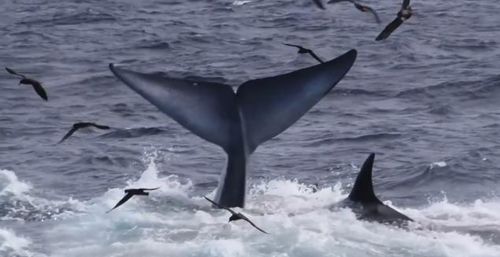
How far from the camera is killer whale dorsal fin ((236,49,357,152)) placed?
1504 centimetres

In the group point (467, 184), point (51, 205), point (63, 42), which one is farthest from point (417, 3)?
point (51, 205)

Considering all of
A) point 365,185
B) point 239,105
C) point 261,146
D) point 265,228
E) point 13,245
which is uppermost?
point 239,105

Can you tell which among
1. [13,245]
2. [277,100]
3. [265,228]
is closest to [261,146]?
[277,100]

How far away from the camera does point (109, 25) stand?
3516 cm

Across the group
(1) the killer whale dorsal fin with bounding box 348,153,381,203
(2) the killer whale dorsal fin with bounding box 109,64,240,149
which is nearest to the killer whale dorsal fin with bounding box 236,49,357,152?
(2) the killer whale dorsal fin with bounding box 109,64,240,149

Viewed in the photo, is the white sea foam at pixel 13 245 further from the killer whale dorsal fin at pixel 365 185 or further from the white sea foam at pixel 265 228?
the killer whale dorsal fin at pixel 365 185

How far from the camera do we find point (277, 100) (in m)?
15.2

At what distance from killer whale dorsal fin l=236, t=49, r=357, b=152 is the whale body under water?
971mm

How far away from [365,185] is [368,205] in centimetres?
26

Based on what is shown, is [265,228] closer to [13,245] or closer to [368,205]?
[368,205]

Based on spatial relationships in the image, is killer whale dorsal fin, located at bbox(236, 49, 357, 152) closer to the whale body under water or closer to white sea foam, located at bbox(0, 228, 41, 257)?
the whale body under water

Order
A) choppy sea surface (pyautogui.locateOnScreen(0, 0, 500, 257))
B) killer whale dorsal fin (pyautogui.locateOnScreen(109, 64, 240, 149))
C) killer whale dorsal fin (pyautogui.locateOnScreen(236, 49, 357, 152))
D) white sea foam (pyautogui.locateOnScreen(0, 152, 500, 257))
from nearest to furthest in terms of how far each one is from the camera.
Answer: white sea foam (pyautogui.locateOnScreen(0, 152, 500, 257))
choppy sea surface (pyautogui.locateOnScreen(0, 0, 500, 257))
killer whale dorsal fin (pyautogui.locateOnScreen(109, 64, 240, 149))
killer whale dorsal fin (pyautogui.locateOnScreen(236, 49, 357, 152))

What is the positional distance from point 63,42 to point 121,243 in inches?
727

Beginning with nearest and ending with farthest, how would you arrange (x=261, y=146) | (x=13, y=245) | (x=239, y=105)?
1. (x=13, y=245)
2. (x=239, y=105)
3. (x=261, y=146)
